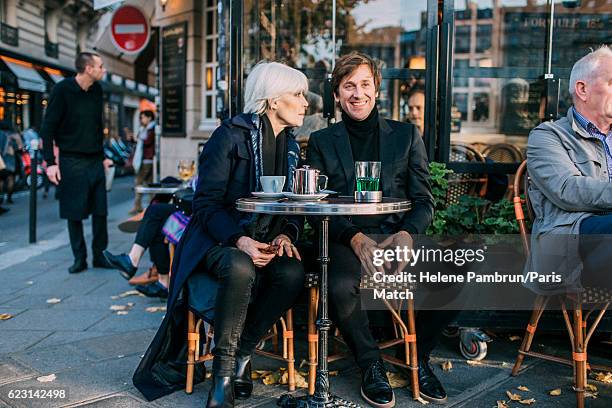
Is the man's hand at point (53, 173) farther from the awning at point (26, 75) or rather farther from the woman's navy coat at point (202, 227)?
the awning at point (26, 75)

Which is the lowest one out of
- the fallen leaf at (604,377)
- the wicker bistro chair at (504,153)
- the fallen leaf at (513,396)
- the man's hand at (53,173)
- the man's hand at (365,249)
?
the fallen leaf at (513,396)

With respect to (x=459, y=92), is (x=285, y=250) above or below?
below

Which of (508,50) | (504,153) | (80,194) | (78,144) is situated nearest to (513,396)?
(504,153)

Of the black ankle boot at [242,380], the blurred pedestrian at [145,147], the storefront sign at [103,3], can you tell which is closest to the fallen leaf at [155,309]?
the black ankle boot at [242,380]

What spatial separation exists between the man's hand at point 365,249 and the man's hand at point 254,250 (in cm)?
43

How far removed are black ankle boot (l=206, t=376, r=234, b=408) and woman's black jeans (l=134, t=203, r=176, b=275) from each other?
2.18 meters

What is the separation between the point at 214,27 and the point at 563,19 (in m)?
5.28

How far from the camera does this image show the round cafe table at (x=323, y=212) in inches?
103

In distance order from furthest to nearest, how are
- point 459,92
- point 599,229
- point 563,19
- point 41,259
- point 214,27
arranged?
1. point 214,27
2. point 459,92
3. point 563,19
4. point 41,259
5. point 599,229

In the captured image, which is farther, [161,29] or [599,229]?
[161,29]

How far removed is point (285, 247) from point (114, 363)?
129cm

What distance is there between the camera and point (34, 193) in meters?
7.88


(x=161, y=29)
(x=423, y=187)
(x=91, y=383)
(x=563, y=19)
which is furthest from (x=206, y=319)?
(x=161, y=29)

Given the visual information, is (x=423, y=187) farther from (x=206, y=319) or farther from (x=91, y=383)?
(x=91, y=383)
